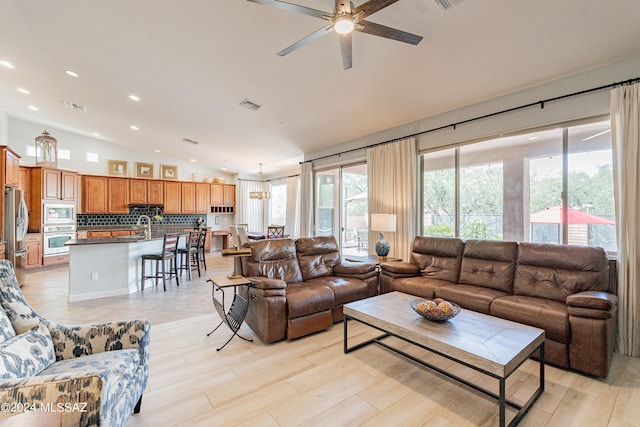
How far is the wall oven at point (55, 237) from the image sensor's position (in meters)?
6.75

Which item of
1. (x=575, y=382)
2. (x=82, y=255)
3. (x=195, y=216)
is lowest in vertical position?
(x=575, y=382)

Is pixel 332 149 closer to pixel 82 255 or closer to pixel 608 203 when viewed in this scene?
pixel 608 203

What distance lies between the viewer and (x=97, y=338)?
172 cm

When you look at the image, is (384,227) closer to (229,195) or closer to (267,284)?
(267,284)

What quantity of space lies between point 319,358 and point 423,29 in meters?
3.21

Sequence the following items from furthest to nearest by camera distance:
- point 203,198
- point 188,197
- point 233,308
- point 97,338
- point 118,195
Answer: point 203,198 → point 188,197 → point 118,195 → point 233,308 → point 97,338

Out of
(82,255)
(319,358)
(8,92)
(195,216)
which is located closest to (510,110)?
(319,358)

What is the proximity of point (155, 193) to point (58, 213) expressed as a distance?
2.38 metres

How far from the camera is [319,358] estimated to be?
2.58m

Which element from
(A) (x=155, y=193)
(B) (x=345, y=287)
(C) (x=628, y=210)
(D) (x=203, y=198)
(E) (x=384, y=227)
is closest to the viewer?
(C) (x=628, y=210)

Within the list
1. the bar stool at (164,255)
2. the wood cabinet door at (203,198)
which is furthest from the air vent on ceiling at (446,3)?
the wood cabinet door at (203,198)

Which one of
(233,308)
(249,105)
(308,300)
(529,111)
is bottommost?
(233,308)

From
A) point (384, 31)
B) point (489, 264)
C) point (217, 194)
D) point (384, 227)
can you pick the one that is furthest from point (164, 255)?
point (217, 194)

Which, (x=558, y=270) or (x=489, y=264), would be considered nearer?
(x=558, y=270)
